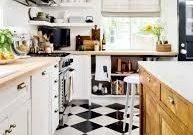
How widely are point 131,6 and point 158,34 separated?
71cm

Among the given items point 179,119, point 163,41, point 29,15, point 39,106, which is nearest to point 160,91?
point 179,119

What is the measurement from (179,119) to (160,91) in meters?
0.49

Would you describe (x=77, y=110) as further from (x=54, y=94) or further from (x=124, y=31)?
(x=124, y=31)

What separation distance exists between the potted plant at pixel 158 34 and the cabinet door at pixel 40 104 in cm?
249

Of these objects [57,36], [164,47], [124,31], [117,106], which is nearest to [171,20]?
[164,47]

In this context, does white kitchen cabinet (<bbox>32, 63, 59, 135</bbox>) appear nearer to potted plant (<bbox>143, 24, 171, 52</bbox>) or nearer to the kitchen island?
the kitchen island

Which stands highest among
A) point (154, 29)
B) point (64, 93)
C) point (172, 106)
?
point (154, 29)

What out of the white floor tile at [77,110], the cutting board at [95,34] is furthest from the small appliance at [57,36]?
the white floor tile at [77,110]

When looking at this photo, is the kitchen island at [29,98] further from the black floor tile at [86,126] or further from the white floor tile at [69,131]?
the black floor tile at [86,126]

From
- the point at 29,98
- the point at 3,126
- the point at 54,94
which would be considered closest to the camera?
the point at 3,126

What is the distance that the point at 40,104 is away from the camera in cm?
260

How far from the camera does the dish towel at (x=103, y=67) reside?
4727mm

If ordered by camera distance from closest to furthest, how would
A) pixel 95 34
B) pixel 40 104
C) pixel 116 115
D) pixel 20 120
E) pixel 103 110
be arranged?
pixel 20 120 < pixel 40 104 < pixel 116 115 < pixel 103 110 < pixel 95 34

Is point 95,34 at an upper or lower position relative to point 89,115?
upper
